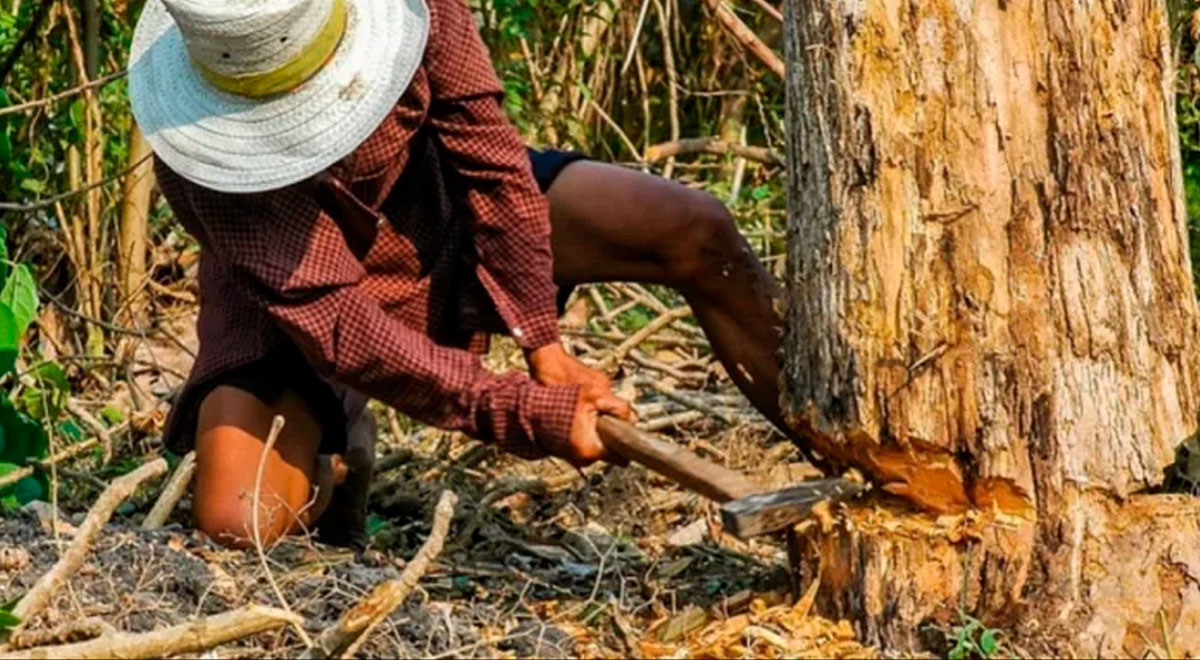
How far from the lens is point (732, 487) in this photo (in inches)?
132

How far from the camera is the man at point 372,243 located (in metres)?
3.71

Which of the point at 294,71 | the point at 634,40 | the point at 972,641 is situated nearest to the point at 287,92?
the point at 294,71

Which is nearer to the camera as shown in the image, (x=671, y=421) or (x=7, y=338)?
(x=7, y=338)

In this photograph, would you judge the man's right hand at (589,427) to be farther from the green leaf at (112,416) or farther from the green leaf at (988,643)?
the green leaf at (112,416)

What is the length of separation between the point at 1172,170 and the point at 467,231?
1.42m

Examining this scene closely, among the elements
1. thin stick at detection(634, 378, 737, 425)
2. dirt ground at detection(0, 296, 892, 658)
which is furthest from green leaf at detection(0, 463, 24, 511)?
thin stick at detection(634, 378, 737, 425)

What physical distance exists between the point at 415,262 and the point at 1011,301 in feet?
4.71

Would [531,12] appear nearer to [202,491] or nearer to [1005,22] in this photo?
[202,491]

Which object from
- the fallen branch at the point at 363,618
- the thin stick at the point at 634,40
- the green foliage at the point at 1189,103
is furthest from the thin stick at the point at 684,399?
the fallen branch at the point at 363,618

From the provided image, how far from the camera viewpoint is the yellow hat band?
12.2ft

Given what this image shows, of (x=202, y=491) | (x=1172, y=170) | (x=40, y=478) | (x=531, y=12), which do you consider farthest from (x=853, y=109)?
(x=531, y=12)

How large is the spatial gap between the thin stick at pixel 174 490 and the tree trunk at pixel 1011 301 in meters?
1.61

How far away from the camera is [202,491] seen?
13.6 feet

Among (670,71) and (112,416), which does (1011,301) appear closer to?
(112,416)
